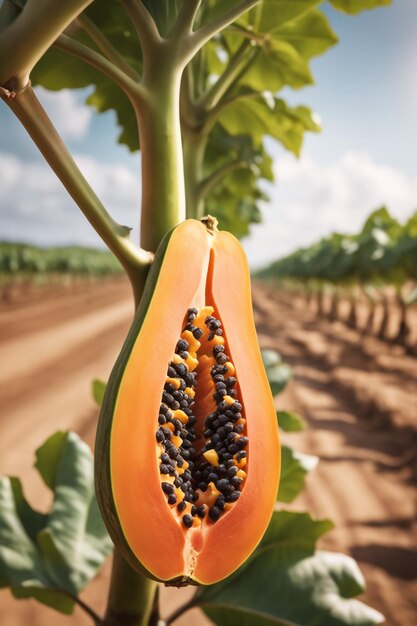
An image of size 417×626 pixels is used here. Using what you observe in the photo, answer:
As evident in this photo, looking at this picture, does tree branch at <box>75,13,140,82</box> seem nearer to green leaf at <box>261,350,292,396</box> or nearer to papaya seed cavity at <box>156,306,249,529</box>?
papaya seed cavity at <box>156,306,249,529</box>

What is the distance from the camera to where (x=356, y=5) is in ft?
4.30

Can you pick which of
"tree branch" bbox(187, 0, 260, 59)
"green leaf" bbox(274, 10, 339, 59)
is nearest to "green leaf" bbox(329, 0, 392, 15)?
"green leaf" bbox(274, 10, 339, 59)

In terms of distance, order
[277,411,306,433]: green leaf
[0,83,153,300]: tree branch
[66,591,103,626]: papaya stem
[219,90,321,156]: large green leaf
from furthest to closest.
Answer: [219,90,321,156]: large green leaf < [277,411,306,433]: green leaf < [66,591,103,626]: papaya stem < [0,83,153,300]: tree branch

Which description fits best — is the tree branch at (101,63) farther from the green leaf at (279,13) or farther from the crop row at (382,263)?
the crop row at (382,263)

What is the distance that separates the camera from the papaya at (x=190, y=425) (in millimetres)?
558

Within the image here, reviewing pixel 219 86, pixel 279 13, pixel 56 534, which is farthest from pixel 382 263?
pixel 56 534

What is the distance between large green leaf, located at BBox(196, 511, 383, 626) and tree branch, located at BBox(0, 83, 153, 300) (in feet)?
2.17

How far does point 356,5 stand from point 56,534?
1422 millimetres

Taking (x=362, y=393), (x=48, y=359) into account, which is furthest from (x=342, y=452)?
(x=48, y=359)

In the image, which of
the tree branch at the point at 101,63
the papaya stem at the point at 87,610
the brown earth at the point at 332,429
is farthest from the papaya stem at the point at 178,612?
the brown earth at the point at 332,429

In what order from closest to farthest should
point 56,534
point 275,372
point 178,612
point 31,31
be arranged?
point 31,31
point 178,612
point 56,534
point 275,372

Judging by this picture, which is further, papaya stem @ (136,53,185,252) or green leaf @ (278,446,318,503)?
green leaf @ (278,446,318,503)

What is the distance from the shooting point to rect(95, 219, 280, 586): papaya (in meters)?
0.56

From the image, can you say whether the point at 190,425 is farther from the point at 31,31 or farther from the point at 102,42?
the point at 102,42
